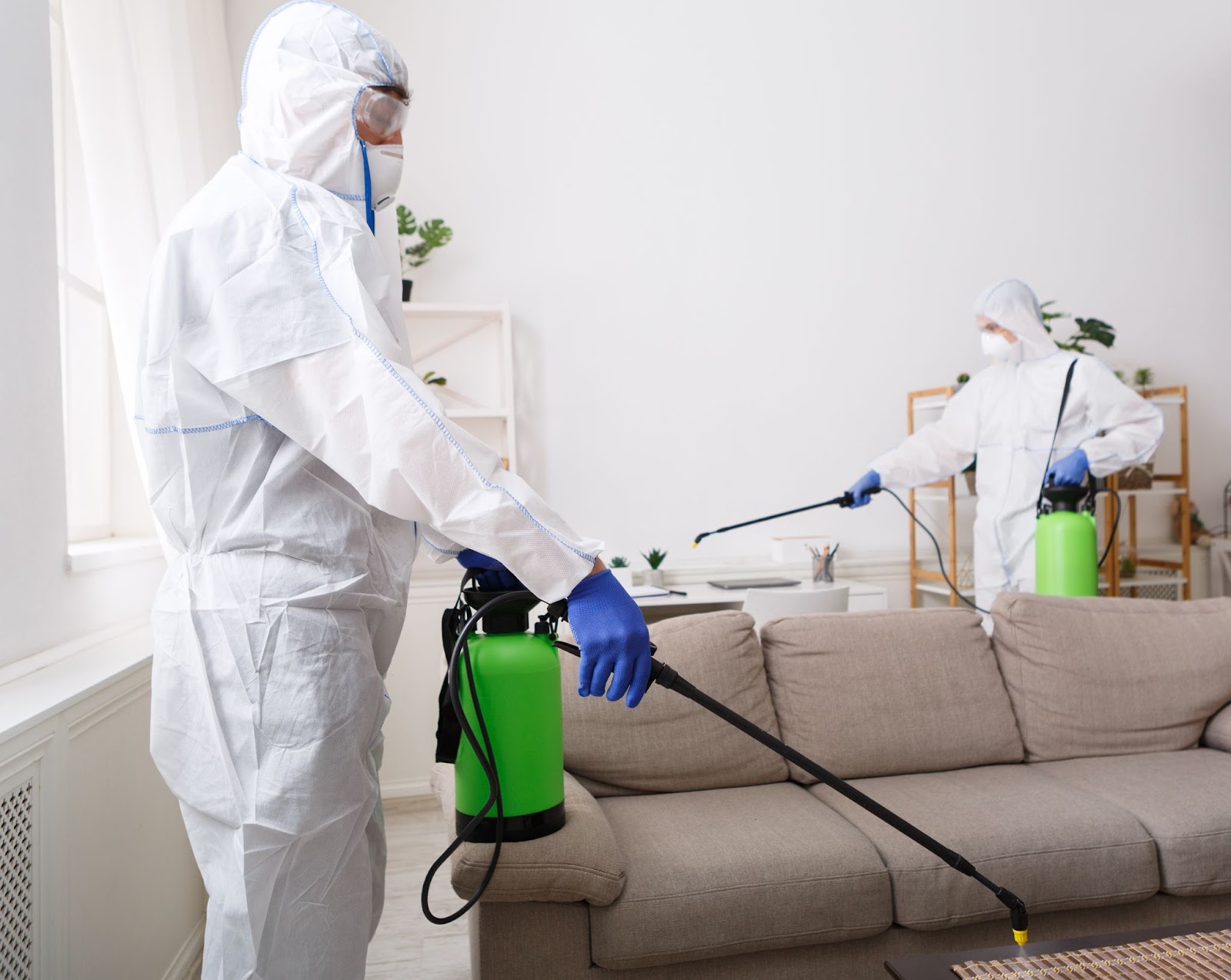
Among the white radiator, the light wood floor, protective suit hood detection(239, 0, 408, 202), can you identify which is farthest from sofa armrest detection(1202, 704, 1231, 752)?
the white radiator

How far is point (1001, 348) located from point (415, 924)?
2.61 m

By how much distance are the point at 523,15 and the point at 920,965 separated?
11.6 ft

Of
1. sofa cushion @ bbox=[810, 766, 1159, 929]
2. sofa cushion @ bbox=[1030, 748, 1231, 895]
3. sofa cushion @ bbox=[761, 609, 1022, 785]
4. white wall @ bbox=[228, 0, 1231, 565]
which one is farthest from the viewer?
white wall @ bbox=[228, 0, 1231, 565]

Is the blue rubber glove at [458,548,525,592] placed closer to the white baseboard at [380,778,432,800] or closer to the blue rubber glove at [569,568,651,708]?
the blue rubber glove at [569,568,651,708]

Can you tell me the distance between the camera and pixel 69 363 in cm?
225


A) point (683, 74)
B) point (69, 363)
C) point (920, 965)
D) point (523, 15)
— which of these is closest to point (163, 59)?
point (69, 363)

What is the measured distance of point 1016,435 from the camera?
3.27m

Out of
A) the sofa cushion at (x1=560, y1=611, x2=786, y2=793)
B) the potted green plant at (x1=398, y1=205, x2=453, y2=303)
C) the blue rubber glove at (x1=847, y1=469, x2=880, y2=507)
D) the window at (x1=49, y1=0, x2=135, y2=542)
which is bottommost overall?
the sofa cushion at (x1=560, y1=611, x2=786, y2=793)

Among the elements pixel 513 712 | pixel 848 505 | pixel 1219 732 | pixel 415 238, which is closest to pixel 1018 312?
pixel 848 505

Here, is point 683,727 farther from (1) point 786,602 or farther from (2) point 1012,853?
(1) point 786,602

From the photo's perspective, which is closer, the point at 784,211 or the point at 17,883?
the point at 17,883

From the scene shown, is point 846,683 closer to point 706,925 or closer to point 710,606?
point 706,925

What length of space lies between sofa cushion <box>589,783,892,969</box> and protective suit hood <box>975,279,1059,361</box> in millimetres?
2043

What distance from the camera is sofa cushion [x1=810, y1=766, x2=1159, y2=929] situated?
174 cm
